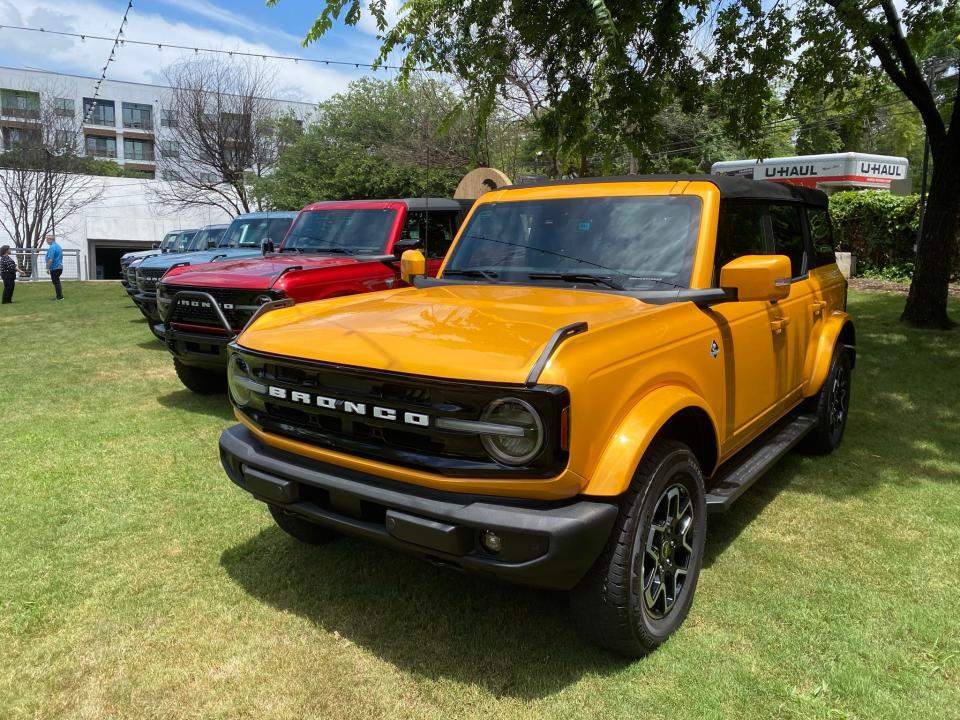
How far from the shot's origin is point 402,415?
2.52 metres

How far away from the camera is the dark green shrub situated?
15516mm

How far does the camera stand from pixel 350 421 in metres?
2.68

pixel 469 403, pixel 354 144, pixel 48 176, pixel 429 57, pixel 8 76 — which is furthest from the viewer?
pixel 8 76

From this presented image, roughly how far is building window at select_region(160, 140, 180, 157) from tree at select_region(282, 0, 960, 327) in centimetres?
2432

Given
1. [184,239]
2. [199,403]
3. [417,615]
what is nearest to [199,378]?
[199,403]

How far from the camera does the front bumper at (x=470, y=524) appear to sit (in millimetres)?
2275

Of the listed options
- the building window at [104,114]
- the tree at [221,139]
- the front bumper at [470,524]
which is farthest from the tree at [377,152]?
the building window at [104,114]

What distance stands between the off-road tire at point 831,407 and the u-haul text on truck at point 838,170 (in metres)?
14.4

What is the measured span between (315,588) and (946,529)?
3.42 m

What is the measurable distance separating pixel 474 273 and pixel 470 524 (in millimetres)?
1924

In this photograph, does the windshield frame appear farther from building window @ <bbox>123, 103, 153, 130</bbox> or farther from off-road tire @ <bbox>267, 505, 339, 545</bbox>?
building window @ <bbox>123, 103, 153, 130</bbox>

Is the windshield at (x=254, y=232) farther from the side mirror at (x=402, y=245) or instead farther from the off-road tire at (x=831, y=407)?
the off-road tire at (x=831, y=407)

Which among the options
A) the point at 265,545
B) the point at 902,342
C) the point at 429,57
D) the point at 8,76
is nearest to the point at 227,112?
the point at 429,57

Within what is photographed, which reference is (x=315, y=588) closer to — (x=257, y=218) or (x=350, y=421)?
(x=350, y=421)
